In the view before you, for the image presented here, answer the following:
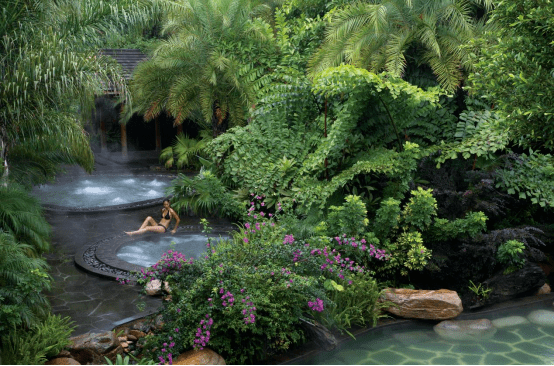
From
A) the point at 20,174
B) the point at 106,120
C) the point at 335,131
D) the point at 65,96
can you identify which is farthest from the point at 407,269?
the point at 106,120

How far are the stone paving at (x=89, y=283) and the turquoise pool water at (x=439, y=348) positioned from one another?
271 centimetres

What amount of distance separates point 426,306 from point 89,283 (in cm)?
522

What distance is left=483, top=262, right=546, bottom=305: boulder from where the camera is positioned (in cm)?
862

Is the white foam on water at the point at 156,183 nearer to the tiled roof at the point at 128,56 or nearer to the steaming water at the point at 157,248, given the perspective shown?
the tiled roof at the point at 128,56

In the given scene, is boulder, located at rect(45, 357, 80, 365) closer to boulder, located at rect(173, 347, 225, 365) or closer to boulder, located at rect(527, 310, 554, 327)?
boulder, located at rect(173, 347, 225, 365)

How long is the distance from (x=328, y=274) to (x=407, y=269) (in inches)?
61.8

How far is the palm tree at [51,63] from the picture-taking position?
8266 mm

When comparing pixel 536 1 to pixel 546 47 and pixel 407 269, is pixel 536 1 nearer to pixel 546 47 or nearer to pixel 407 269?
pixel 546 47

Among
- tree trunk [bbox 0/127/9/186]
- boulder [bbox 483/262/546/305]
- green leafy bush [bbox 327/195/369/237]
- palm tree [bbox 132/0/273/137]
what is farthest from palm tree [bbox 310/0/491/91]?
tree trunk [bbox 0/127/9/186]

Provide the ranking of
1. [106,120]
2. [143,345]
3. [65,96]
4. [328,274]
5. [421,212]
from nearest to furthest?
1. [143,345]
2. [328,274]
3. [421,212]
4. [65,96]
5. [106,120]

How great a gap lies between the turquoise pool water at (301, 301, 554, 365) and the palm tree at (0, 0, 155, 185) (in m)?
5.62

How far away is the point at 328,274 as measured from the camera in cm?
782

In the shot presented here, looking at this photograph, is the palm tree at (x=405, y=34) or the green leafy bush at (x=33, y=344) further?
the palm tree at (x=405, y=34)

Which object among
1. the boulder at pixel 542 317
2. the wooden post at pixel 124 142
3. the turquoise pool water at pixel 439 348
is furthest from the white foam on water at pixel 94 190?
the boulder at pixel 542 317
